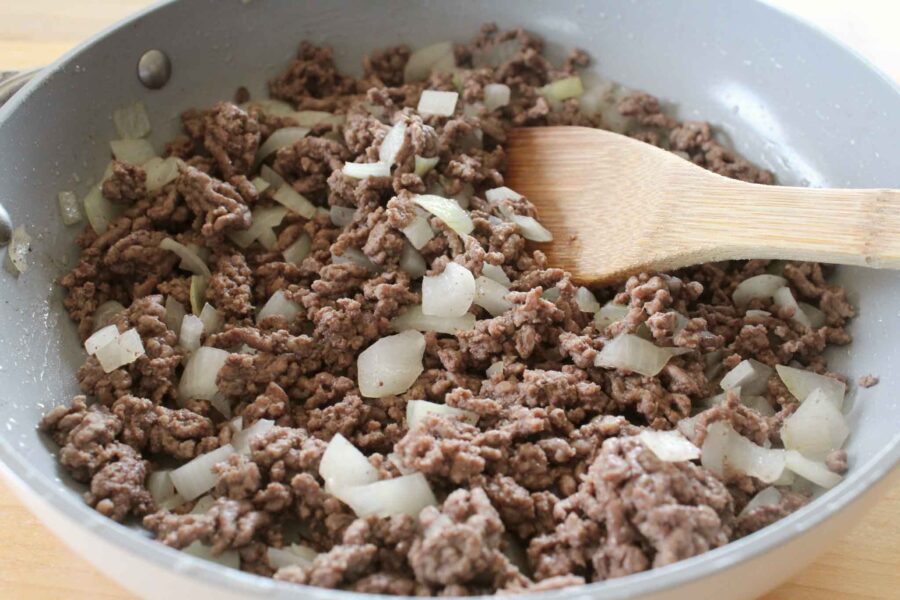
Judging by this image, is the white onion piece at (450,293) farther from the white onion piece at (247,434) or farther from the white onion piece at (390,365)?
the white onion piece at (247,434)

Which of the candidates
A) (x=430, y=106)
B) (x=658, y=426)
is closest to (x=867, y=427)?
(x=658, y=426)

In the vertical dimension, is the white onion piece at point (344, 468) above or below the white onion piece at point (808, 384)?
below

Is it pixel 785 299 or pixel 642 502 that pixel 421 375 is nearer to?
pixel 642 502

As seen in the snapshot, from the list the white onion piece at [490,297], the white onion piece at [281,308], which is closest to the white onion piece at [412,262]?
the white onion piece at [490,297]

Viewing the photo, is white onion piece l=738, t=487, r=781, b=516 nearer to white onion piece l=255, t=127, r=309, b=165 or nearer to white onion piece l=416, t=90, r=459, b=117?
white onion piece l=416, t=90, r=459, b=117

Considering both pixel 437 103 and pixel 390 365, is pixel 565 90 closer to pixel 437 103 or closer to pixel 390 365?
pixel 437 103

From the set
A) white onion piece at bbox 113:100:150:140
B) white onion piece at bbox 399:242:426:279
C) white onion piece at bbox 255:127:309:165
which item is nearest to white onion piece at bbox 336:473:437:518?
white onion piece at bbox 399:242:426:279
